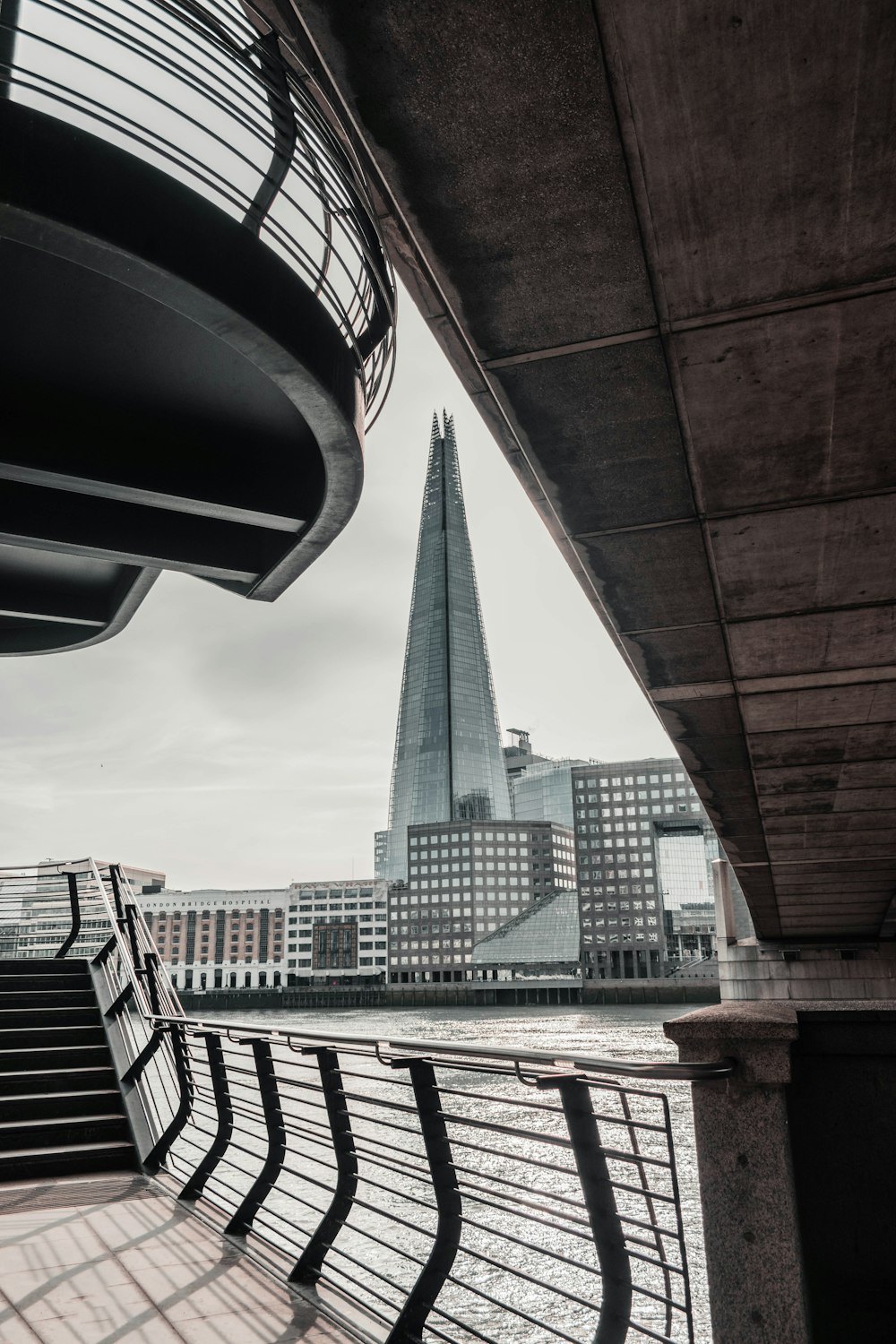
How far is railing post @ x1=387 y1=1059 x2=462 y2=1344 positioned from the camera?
11.6 feet

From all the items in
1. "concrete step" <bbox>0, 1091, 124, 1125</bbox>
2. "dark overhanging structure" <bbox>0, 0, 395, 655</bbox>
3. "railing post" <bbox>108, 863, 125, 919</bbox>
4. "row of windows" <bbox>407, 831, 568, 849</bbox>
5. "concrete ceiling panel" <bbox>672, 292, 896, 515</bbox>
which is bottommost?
"concrete step" <bbox>0, 1091, 124, 1125</bbox>

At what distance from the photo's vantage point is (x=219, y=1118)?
19.8 ft

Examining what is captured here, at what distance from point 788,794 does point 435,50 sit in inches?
368

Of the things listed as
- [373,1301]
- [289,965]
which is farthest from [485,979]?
[373,1301]

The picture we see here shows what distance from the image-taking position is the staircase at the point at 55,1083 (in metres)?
7.06

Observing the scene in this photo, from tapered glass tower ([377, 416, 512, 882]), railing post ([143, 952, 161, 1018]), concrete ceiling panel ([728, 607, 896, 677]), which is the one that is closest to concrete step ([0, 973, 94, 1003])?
railing post ([143, 952, 161, 1018])

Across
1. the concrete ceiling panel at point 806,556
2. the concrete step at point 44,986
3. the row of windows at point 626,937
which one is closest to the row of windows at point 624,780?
the row of windows at point 626,937

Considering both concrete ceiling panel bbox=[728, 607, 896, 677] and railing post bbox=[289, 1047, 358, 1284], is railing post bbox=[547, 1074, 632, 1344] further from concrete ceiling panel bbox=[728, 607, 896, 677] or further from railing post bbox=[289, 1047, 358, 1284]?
concrete ceiling panel bbox=[728, 607, 896, 677]

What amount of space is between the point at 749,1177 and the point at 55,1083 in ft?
21.7

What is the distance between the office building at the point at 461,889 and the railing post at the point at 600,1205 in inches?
5377

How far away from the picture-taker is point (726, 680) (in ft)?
22.8

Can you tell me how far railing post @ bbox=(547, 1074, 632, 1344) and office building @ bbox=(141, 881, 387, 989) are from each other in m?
153

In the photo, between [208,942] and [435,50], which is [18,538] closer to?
[435,50]

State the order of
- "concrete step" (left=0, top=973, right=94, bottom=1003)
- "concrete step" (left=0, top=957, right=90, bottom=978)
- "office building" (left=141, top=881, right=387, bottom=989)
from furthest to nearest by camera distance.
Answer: "office building" (left=141, top=881, right=387, bottom=989), "concrete step" (left=0, top=957, right=90, bottom=978), "concrete step" (left=0, top=973, right=94, bottom=1003)
